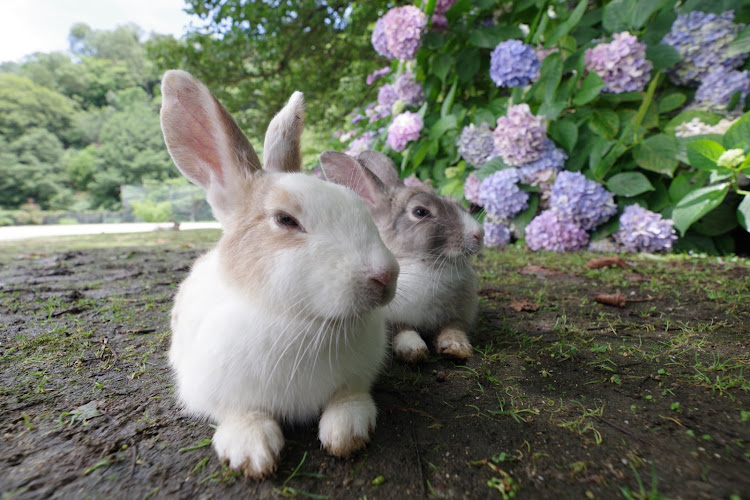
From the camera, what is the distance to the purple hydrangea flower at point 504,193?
4742mm

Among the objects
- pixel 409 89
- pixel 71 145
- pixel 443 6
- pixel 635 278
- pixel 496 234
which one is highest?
pixel 443 6

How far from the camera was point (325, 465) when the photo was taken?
1.18 meters

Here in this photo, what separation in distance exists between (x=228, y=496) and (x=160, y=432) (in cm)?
45

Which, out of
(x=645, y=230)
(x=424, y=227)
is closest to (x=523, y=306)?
(x=424, y=227)

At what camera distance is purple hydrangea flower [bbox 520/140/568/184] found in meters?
4.62

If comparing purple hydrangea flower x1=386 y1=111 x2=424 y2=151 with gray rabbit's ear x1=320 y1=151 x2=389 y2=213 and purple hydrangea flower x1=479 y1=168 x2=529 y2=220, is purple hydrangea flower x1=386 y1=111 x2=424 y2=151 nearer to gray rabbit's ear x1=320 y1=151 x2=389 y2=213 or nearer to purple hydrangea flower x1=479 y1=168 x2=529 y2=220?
purple hydrangea flower x1=479 y1=168 x2=529 y2=220

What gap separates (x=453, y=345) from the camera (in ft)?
6.41

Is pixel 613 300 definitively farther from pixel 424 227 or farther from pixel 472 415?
pixel 472 415

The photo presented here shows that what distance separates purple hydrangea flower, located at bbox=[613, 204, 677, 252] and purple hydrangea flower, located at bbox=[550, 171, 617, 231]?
7.6 inches

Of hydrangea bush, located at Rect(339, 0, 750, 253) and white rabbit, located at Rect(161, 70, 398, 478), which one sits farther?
hydrangea bush, located at Rect(339, 0, 750, 253)

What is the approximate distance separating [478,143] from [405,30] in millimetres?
1575

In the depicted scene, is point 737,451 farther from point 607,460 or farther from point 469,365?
point 469,365

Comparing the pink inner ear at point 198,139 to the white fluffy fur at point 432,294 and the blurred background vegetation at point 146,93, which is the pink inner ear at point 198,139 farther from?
the blurred background vegetation at point 146,93

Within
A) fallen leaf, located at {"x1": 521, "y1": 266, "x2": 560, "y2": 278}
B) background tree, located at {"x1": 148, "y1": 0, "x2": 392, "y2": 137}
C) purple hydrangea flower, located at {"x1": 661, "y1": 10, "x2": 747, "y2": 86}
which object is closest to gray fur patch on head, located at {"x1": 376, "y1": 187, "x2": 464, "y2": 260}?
fallen leaf, located at {"x1": 521, "y1": 266, "x2": 560, "y2": 278}
